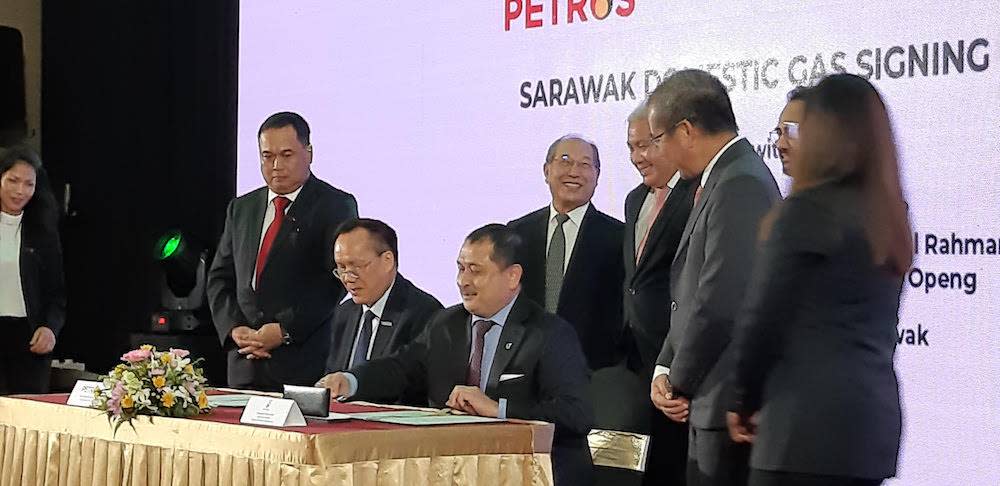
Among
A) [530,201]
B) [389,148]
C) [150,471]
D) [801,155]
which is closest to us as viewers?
[801,155]

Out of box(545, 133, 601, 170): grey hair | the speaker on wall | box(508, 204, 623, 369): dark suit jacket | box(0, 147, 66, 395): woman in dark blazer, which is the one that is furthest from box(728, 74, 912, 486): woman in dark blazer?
the speaker on wall

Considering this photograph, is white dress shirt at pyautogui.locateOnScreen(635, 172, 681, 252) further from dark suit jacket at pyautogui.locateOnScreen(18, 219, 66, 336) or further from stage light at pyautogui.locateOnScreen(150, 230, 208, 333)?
dark suit jacket at pyautogui.locateOnScreen(18, 219, 66, 336)

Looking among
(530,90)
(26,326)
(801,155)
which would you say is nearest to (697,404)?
(801,155)

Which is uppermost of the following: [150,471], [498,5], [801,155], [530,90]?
[498,5]

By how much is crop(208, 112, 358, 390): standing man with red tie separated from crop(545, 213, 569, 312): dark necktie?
0.92 metres

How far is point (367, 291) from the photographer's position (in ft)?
14.1

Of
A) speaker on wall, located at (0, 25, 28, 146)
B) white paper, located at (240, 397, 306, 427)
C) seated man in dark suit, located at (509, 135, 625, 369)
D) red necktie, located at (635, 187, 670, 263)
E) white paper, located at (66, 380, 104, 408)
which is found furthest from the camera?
speaker on wall, located at (0, 25, 28, 146)

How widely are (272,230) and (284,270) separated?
16 cm

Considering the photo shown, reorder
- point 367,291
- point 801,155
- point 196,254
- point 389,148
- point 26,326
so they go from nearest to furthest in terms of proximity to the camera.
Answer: point 801,155
point 367,291
point 389,148
point 26,326
point 196,254

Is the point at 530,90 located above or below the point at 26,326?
above

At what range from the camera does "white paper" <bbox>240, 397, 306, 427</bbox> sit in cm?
336

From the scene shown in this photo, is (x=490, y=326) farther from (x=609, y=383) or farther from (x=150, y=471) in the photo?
(x=150, y=471)

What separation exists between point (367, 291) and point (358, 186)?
4.92 feet

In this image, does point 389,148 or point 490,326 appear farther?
point 389,148
